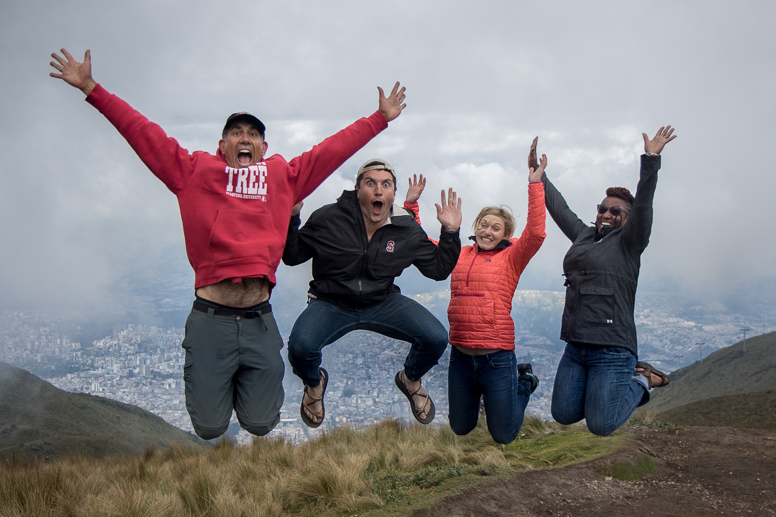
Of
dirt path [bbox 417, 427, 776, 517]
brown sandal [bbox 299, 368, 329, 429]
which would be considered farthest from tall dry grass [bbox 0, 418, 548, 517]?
brown sandal [bbox 299, 368, 329, 429]

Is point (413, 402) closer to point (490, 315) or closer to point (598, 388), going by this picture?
point (490, 315)

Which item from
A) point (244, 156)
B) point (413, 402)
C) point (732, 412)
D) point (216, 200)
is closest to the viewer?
point (216, 200)

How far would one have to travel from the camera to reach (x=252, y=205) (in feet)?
17.5

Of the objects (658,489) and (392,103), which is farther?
(658,489)

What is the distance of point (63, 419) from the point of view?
2962 centimetres

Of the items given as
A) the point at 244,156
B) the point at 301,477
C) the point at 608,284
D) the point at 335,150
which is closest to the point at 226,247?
the point at 244,156

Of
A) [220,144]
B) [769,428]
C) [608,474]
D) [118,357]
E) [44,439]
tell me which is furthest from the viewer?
[118,357]

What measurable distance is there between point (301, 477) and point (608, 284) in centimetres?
607

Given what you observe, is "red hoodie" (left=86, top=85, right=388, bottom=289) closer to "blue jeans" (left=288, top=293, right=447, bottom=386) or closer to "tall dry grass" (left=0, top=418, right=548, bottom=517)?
"blue jeans" (left=288, top=293, right=447, bottom=386)

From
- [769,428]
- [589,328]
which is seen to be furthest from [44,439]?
[769,428]

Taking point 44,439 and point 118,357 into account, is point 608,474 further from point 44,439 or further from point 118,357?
point 118,357

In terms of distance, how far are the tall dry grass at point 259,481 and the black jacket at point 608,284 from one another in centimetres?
391

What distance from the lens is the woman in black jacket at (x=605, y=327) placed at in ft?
21.7

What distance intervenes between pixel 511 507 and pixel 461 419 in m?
1.56
